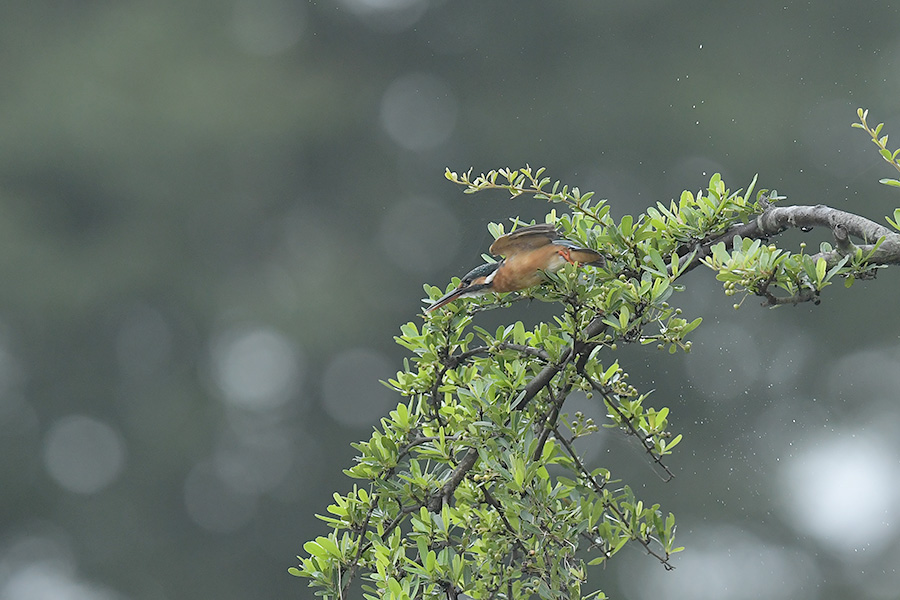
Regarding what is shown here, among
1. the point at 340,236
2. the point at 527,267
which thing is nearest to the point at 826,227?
the point at 527,267

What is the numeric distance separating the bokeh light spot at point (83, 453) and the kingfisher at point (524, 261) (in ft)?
8.59

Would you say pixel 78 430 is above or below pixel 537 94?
below

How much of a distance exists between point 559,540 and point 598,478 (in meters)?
0.15

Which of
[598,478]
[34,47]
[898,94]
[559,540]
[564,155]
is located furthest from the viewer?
[34,47]

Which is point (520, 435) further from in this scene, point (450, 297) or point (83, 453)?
point (83, 453)

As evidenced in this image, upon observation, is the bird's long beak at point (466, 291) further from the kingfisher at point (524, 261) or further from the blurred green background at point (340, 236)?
the blurred green background at point (340, 236)

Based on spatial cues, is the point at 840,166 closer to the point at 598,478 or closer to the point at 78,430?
the point at 598,478

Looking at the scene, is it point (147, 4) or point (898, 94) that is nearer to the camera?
point (898, 94)

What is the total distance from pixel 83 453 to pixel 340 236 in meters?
1.08

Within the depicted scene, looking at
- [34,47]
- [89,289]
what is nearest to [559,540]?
[89,289]

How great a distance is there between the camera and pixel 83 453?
302 centimetres

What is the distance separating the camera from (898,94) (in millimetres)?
2613

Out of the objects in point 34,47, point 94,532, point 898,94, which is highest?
point 34,47

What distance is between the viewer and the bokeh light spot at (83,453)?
299 centimetres
